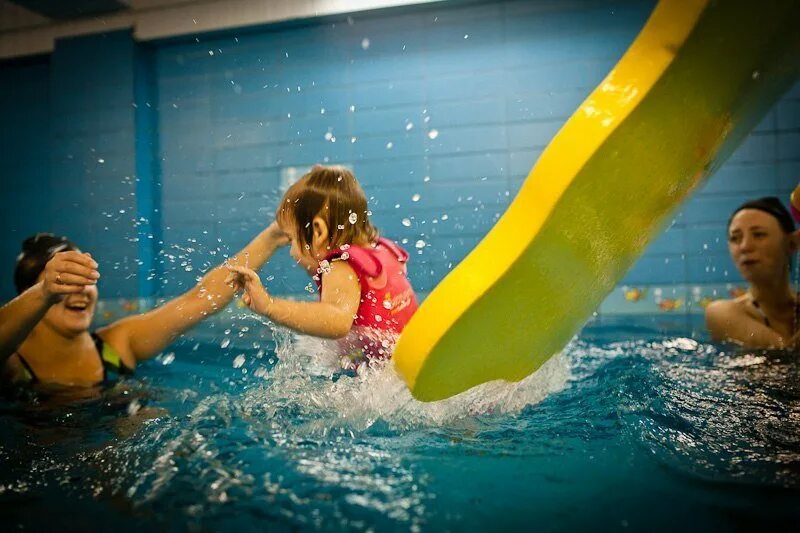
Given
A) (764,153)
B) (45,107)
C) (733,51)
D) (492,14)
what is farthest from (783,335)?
(45,107)

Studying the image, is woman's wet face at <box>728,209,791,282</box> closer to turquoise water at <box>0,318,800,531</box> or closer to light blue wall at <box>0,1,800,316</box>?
turquoise water at <box>0,318,800,531</box>

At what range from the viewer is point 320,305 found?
1.52m

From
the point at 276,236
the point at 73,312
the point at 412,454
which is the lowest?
A: the point at 412,454

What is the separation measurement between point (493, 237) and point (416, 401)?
0.47m

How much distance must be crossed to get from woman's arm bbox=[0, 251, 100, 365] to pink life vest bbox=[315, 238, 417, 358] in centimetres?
62

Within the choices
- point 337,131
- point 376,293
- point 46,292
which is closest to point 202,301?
point 46,292

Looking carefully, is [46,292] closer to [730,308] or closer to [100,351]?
[100,351]

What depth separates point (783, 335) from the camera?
2.27m

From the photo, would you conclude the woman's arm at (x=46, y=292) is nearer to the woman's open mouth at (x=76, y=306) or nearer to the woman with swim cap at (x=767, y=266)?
the woman's open mouth at (x=76, y=306)

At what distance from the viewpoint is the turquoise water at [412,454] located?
0.91m

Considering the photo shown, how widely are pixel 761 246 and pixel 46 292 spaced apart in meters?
2.56

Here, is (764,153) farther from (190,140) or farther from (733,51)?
(190,140)

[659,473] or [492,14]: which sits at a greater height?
[492,14]

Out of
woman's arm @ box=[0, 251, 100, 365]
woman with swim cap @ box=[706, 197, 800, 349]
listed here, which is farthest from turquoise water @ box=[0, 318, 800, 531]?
woman with swim cap @ box=[706, 197, 800, 349]
